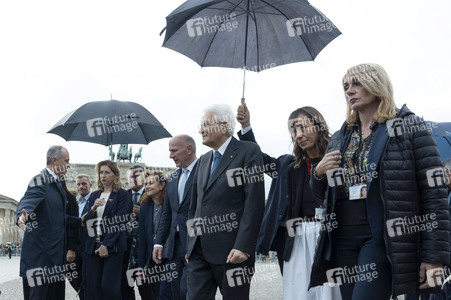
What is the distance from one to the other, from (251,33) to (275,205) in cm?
186

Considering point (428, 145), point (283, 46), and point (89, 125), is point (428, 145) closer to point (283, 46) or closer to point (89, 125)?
point (283, 46)

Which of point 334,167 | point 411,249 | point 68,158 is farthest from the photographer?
point 68,158

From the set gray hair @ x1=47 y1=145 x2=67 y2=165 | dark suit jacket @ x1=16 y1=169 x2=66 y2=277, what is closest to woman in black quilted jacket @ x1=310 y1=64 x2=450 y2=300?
dark suit jacket @ x1=16 y1=169 x2=66 y2=277

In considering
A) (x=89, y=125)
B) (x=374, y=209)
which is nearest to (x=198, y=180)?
(x=374, y=209)

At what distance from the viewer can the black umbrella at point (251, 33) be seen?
17.5 feet

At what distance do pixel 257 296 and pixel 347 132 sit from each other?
654 cm

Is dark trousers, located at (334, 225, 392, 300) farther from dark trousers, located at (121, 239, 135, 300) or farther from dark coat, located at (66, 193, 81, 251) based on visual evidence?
dark coat, located at (66, 193, 81, 251)

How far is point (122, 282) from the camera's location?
7.41 meters

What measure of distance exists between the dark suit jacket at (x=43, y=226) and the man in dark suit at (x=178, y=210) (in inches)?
45.4

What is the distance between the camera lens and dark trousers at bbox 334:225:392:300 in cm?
295

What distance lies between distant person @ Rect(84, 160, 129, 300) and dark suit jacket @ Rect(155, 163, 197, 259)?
114 centimetres

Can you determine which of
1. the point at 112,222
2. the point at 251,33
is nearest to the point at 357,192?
the point at 251,33

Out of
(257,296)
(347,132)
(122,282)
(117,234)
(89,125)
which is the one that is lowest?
(257,296)

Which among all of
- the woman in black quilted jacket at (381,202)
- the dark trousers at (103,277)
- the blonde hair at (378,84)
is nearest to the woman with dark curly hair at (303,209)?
the woman in black quilted jacket at (381,202)
